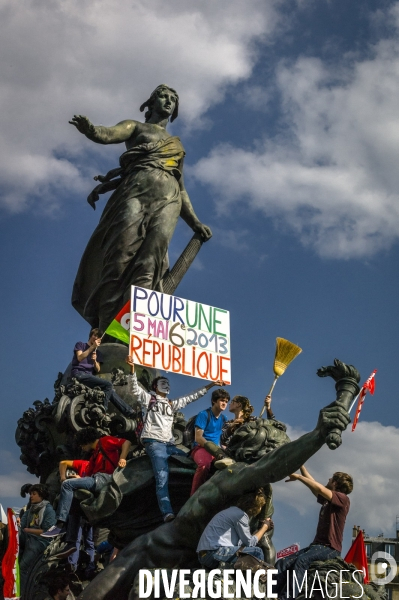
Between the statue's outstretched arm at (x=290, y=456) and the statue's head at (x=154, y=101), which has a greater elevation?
the statue's head at (x=154, y=101)

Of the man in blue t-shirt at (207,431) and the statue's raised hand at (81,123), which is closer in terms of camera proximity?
the man in blue t-shirt at (207,431)

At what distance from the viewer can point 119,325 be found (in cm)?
1427

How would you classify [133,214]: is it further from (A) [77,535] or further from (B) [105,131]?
(A) [77,535]

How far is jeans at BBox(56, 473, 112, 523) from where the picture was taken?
11.0 metres

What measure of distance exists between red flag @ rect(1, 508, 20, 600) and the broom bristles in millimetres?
3474

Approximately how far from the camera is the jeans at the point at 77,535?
11.7 meters

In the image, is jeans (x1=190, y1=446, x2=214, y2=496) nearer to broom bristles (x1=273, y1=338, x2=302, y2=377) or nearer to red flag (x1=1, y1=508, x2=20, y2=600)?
broom bristles (x1=273, y1=338, x2=302, y2=377)

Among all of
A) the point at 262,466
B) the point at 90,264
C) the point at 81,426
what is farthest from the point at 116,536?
the point at 90,264

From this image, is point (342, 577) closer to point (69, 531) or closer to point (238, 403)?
point (238, 403)

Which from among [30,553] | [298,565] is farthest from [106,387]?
[298,565]

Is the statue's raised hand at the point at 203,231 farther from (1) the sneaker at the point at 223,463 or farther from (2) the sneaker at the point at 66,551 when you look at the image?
(1) the sneaker at the point at 223,463

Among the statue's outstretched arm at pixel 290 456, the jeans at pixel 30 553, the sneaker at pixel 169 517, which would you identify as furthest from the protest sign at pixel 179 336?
the statue's outstretched arm at pixel 290 456

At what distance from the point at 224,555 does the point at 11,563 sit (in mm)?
3762

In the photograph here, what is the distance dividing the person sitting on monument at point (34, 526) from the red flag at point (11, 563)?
0.17 meters
